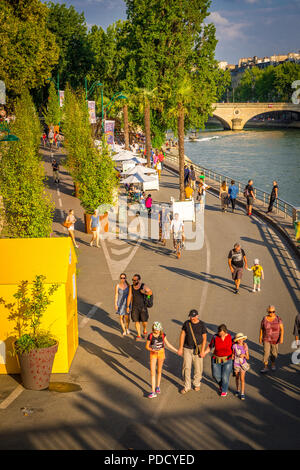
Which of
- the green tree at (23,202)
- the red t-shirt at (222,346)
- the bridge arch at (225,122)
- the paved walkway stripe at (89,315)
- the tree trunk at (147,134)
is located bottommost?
the paved walkway stripe at (89,315)

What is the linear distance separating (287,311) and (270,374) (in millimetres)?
3556

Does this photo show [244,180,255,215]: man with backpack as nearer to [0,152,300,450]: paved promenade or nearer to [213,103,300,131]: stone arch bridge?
[0,152,300,450]: paved promenade

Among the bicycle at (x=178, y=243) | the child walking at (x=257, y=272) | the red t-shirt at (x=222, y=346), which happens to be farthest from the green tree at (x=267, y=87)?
the red t-shirt at (x=222, y=346)

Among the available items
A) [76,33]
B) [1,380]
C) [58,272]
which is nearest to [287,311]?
[58,272]

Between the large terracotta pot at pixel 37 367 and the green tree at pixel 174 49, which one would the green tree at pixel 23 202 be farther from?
the green tree at pixel 174 49

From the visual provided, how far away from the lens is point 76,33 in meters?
68.2

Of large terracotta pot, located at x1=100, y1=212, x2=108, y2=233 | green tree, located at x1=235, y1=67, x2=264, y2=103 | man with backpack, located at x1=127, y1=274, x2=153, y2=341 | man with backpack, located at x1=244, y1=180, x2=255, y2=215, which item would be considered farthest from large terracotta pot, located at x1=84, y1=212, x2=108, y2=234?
green tree, located at x1=235, y1=67, x2=264, y2=103

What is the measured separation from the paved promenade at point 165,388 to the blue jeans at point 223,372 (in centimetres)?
26

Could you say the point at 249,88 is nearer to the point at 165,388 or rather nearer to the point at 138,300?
the point at 138,300

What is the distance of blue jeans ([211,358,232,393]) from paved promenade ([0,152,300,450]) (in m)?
0.26

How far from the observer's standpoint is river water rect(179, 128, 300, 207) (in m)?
53.8

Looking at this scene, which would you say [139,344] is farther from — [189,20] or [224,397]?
[189,20]

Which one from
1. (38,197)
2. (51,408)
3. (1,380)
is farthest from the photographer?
(38,197)

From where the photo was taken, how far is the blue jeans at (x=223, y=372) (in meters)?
9.12
